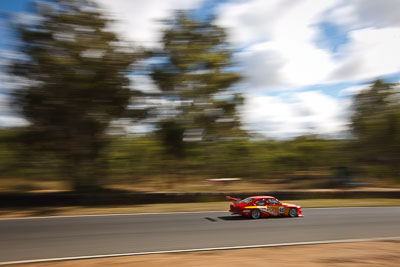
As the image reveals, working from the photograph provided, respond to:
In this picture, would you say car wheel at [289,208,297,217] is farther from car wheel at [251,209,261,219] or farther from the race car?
car wheel at [251,209,261,219]

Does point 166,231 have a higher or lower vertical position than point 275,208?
lower

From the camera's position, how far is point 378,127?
31672 millimetres

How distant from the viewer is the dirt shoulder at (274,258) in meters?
7.02

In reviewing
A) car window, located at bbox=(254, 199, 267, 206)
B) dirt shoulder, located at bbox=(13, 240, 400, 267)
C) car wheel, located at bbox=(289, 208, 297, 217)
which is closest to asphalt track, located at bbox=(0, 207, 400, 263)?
car wheel, located at bbox=(289, 208, 297, 217)

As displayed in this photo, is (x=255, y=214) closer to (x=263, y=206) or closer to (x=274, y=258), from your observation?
(x=263, y=206)

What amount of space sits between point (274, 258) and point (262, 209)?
6101 millimetres

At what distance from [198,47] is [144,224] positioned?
15.3 metres

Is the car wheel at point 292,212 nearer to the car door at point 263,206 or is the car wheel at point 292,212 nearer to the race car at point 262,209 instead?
the race car at point 262,209

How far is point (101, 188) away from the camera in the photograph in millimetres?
22797

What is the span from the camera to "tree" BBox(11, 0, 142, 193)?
62.4 ft

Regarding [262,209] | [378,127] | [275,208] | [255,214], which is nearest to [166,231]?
[255,214]

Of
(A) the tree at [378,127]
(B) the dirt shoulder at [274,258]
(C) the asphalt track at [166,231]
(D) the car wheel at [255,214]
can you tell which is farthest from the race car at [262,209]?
(A) the tree at [378,127]

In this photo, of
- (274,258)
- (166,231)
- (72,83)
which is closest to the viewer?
(274,258)

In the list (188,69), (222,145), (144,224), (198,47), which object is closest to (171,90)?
(188,69)
